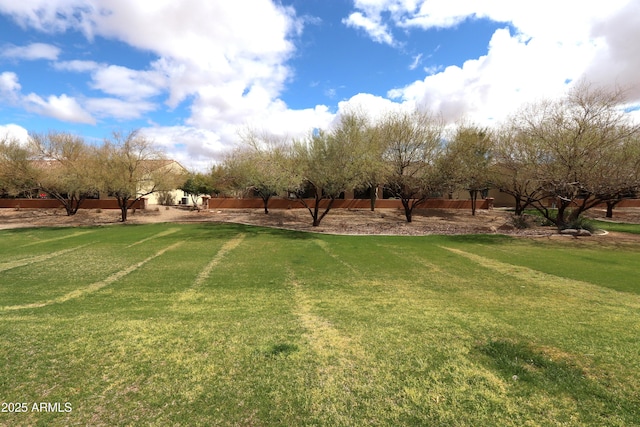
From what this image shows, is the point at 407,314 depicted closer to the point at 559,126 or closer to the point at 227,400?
the point at 227,400

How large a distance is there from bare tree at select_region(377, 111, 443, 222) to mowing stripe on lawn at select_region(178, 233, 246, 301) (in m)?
12.1

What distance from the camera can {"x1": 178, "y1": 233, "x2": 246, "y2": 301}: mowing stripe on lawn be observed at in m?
7.43

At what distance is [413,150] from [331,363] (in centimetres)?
2129

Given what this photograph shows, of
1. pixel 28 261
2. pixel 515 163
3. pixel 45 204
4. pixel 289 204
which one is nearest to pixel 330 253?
pixel 28 261

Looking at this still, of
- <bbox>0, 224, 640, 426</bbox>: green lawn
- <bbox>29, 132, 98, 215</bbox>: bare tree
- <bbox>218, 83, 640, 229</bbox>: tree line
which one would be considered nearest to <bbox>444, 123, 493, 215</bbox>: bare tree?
<bbox>218, 83, 640, 229</bbox>: tree line

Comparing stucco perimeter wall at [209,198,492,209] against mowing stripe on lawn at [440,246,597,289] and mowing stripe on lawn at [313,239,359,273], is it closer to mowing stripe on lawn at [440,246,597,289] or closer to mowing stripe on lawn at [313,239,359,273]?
mowing stripe on lawn at [313,239,359,273]

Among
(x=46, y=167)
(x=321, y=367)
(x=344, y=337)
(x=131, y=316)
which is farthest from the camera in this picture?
(x=46, y=167)

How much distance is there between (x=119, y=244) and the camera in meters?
15.3

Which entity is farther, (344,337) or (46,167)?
(46,167)

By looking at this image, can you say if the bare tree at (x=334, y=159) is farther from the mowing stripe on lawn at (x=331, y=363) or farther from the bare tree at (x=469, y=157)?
the mowing stripe on lawn at (x=331, y=363)

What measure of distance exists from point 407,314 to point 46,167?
34767 millimetres

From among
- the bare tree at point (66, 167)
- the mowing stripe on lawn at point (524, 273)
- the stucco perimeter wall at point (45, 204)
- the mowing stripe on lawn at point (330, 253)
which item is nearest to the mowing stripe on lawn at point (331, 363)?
the mowing stripe on lawn at point (330, 253)

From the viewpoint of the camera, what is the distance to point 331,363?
4.09 metres

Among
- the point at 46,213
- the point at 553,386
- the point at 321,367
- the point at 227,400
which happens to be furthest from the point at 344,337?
the point at 46,213
